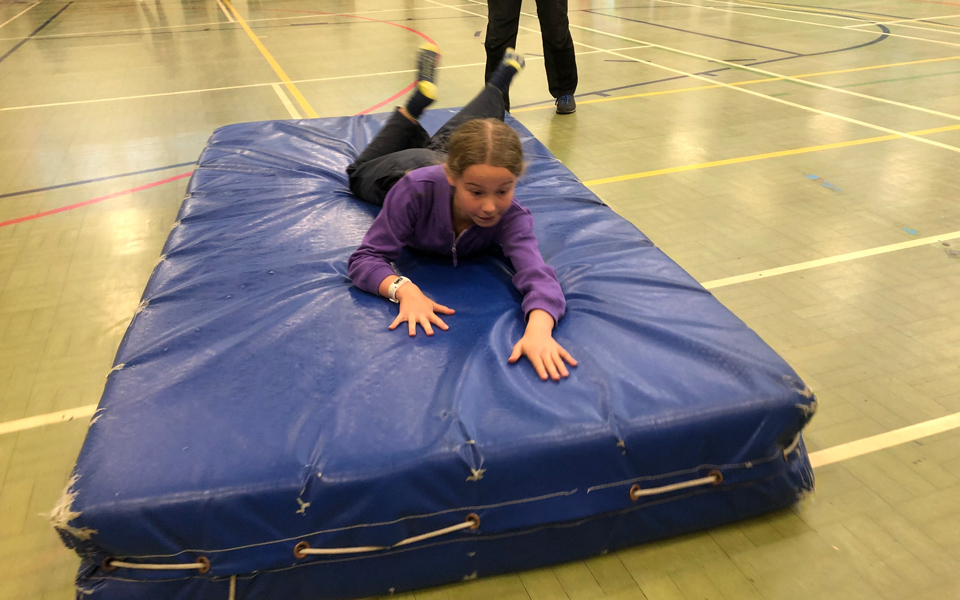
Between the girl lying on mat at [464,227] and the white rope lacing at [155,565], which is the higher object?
the girl lying on mat at [464,227]

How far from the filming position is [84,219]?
280 centimetres

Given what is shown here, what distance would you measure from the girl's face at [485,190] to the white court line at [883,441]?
1.02 m

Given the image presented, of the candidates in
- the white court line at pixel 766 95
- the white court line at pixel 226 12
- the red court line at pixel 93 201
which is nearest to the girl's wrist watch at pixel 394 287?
the red court line at pixel 93 201

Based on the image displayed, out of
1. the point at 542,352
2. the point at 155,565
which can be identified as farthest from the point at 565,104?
the point at 155,565

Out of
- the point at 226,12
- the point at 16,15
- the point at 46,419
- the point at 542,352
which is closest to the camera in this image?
the point at 542,352

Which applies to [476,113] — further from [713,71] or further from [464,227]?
[713,71]

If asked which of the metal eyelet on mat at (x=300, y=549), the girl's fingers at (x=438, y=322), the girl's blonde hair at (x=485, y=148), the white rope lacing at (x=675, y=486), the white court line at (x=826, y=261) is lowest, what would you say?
the white court line at (x=826, y=261)

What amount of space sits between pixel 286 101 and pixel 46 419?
338 centimetres

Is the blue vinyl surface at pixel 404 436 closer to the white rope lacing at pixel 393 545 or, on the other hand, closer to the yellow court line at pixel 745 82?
the white rope lacing at pixel 393 545

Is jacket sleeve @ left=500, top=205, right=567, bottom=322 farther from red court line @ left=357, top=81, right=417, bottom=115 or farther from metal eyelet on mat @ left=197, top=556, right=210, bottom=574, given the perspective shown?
red court line @ left=357, top=81, right=417, bottom=115

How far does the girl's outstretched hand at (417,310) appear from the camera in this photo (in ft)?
4.79

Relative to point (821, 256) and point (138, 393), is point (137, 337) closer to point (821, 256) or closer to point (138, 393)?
point (138, 393)

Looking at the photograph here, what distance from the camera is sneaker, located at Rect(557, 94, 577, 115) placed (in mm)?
4129

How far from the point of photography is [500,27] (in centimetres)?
388
